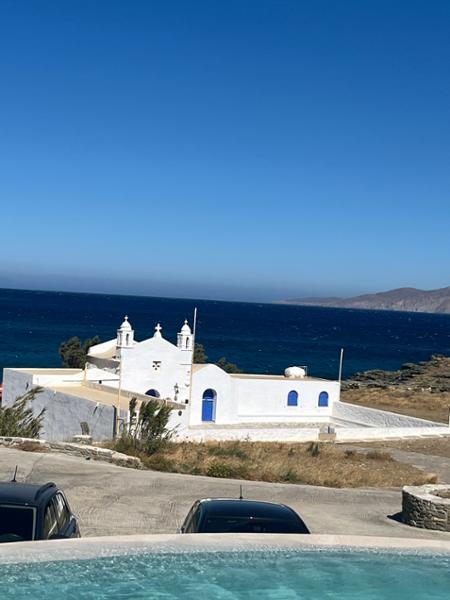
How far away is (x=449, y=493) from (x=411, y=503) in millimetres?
1052

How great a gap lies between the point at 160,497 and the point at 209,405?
63.1 feet

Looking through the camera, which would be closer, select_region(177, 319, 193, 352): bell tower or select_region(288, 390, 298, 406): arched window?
select_region(177, 319, 193, 352): bell tower

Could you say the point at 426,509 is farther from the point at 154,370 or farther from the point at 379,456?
the point at 154,370

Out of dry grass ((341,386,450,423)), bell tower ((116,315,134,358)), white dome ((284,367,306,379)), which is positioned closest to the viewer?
bell tower ((116,315,134,358))

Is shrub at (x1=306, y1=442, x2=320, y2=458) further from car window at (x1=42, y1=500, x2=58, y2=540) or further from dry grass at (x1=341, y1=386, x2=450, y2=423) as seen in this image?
car window at (x1=42, y1=500, x2=58, y2=540)

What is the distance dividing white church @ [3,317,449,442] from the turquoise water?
1732 cm

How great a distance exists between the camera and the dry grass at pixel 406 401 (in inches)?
1739

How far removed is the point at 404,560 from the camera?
9523 mm

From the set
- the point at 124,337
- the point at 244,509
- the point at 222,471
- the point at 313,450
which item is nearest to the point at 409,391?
the point at 124,337

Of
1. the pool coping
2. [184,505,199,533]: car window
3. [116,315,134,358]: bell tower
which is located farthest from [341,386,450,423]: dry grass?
[184,505,199,533]: car window

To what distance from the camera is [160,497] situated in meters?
15.1

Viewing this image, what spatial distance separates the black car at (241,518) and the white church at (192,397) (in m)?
16.5

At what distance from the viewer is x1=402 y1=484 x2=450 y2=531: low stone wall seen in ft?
44.4

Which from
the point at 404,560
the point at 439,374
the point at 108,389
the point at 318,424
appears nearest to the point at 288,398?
the point at 318,424
